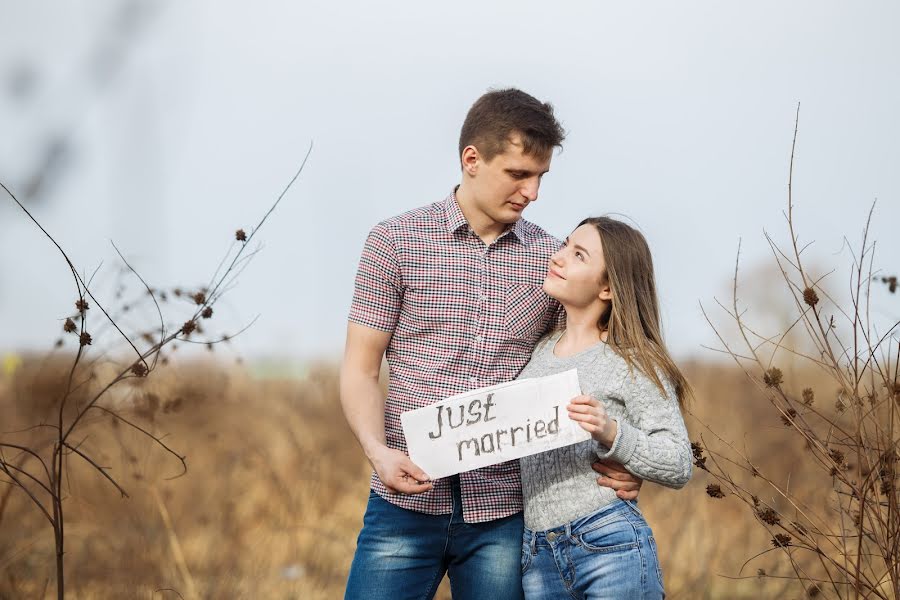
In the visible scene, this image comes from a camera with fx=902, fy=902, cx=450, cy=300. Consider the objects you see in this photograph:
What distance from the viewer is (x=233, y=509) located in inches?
203

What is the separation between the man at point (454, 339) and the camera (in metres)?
2.47

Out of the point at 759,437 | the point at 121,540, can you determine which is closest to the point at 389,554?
the point at 121,540

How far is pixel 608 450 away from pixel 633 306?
0.40 meters

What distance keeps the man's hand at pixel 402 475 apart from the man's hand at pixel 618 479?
0.43 metres

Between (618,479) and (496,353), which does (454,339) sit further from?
(618,479)

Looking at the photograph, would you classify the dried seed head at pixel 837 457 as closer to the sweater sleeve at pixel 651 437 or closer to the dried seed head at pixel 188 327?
the sweater sleeve at pixel 651 437

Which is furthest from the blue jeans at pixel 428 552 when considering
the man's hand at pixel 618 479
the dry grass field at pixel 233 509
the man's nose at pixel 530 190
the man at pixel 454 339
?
the dry grass field at pixel 233 509

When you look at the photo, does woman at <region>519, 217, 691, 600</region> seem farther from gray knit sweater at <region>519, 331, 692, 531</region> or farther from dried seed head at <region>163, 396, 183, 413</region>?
dried seed head at <region>163, 396, 183, 413</region>

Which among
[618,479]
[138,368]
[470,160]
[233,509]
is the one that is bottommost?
[233,509]

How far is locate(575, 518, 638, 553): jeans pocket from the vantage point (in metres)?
2.15

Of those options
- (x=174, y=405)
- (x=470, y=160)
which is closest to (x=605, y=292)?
(x=470, y=160)

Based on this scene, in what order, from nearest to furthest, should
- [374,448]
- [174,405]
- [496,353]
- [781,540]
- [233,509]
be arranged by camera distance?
[374,448]
[781,540]
[496,353]
[174,405]
[233,509]

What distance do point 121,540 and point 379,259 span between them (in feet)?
9.78

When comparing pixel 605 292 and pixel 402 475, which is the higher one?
pixel 605 292
